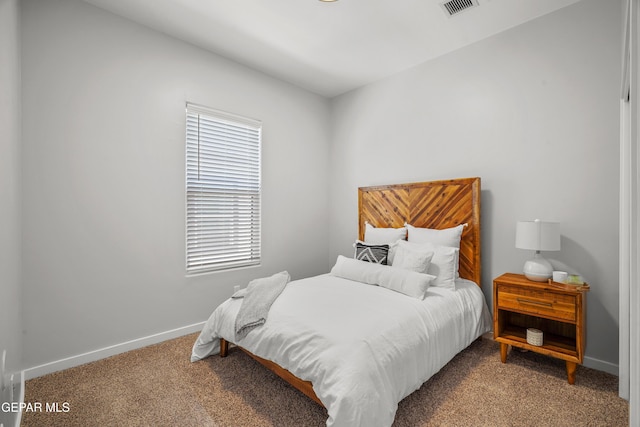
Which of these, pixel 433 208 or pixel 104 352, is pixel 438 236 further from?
pixel 104 352

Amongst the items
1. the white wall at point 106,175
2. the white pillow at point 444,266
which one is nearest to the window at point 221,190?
the white wall at point 106,175

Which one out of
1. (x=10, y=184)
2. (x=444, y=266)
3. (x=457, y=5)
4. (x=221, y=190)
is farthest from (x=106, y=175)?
(x=457, y=5)

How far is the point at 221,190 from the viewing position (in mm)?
3357

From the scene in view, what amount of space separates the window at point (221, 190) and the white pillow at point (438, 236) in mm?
1861

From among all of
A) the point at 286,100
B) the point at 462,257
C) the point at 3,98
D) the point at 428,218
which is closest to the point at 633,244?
the point at 462,257

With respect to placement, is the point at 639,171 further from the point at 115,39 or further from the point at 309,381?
the point at 115,39

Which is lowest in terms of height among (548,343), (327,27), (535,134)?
(548,343)

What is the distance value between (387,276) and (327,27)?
237 centimetres

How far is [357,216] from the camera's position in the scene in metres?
4.16

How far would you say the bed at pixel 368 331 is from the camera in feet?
5.12

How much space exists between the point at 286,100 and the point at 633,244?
144 inches

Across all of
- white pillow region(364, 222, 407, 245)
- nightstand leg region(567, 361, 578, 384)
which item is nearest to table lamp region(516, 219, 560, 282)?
nightstand leg region(567, 361, 578, 384)

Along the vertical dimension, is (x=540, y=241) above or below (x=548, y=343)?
above

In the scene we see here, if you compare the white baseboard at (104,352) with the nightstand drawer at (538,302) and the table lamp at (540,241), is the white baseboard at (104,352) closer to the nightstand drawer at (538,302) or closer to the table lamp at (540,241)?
the nightstand drawer at (538,302)
